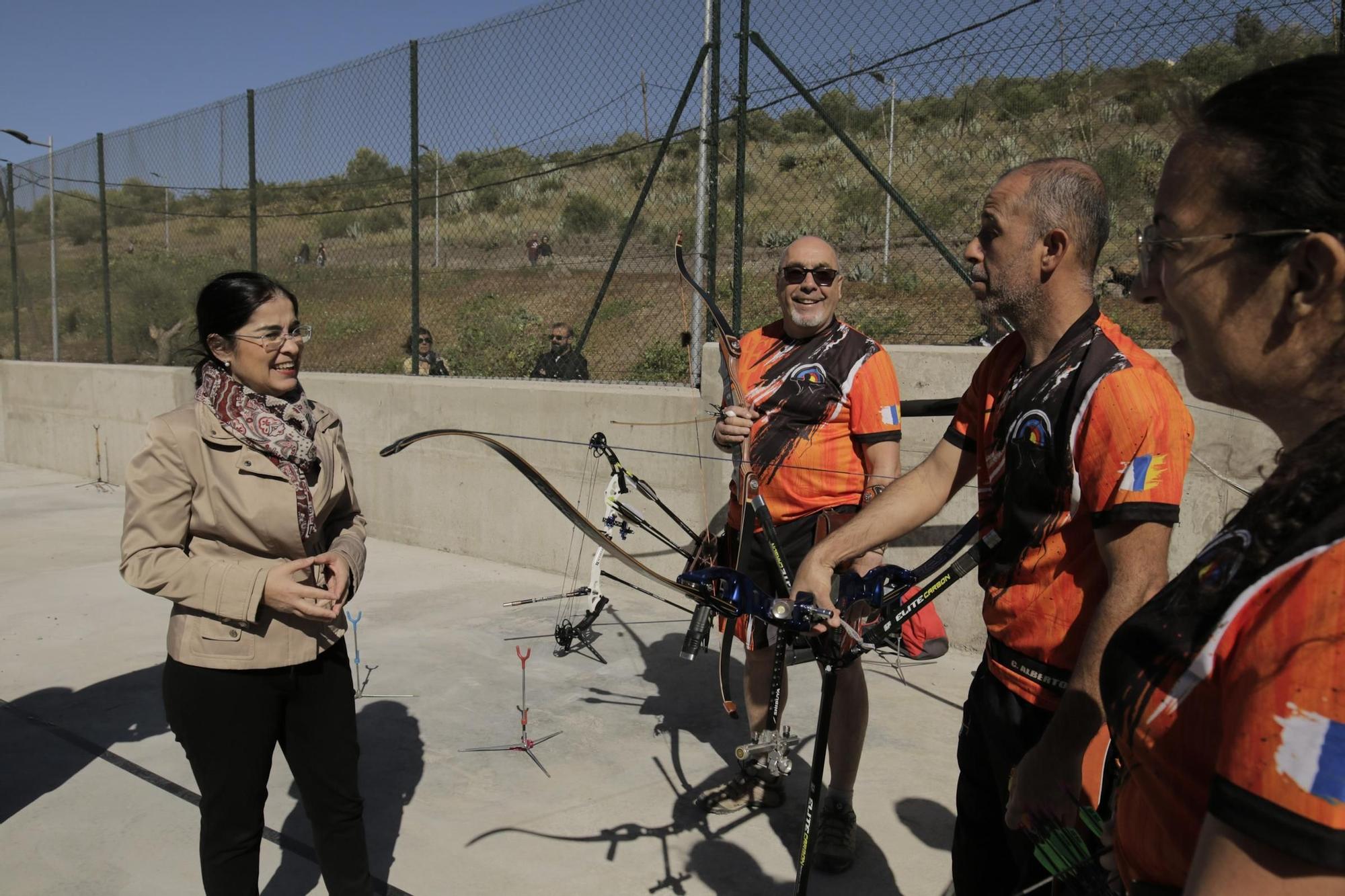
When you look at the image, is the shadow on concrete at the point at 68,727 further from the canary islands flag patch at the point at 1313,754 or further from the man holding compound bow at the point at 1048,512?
the canary islands flag patch at the point at 1313,754

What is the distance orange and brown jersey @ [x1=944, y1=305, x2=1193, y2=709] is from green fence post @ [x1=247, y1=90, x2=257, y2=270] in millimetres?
9819

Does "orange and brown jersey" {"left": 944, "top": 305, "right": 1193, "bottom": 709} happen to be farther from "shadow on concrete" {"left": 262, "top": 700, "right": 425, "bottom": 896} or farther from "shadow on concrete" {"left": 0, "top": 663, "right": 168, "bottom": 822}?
"shadow on concrete" {"left": 0, "top": 663, "right": 168, "bottom": 822}

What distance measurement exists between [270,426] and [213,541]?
1.04 feet

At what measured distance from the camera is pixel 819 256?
356cm

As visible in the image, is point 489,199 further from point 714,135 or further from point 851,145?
point 851,145

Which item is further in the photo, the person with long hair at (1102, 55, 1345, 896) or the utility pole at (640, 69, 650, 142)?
the utility pole at (640, 69, 650, 142)

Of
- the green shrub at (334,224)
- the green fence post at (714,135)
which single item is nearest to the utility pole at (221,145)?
the green shrub at (334,224)

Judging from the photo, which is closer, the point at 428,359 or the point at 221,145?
the point at 428,359

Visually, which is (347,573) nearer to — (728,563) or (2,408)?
(728,563)

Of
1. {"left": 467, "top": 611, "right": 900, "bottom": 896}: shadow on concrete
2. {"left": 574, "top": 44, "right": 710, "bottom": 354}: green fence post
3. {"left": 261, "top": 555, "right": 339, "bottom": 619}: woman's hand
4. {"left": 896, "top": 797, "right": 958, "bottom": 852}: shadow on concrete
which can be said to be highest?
{"left": 574, "top": 44, "right": 710, "bottom": 354}: green fence post

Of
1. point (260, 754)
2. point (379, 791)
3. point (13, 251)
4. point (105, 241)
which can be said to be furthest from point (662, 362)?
point (13, 251)

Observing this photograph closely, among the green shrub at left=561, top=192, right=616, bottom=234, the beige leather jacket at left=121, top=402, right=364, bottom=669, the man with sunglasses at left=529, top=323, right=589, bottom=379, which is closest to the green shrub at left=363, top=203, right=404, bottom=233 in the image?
the green shrub at left=561, top=192, right=616, bottom=234

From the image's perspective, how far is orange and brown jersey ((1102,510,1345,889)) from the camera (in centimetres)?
75

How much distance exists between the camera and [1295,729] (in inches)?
29.9
